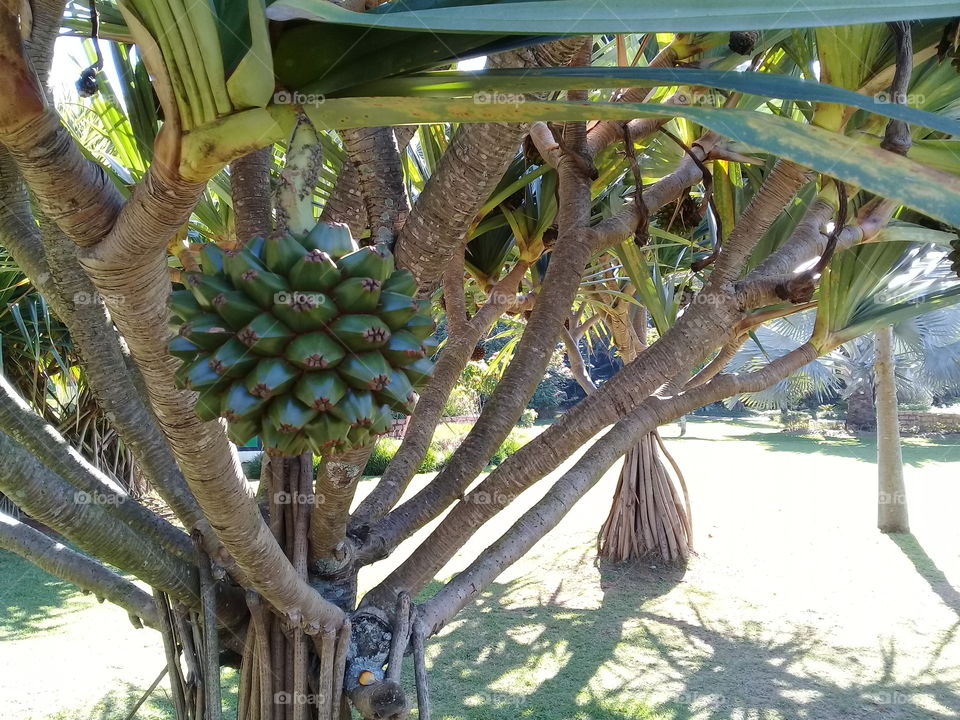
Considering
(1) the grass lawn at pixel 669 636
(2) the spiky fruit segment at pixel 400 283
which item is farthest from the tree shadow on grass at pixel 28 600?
(2) the spiky fruit segment at pixel 400 283

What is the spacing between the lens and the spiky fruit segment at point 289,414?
0.78 meters

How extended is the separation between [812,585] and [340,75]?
5.45 meters

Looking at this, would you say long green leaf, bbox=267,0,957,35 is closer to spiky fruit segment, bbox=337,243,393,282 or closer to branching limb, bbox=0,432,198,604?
spiky fruit segment, bbox=337,243,393,282

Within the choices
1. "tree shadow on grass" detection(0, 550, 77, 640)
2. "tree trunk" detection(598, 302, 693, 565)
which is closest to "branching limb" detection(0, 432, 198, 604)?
"tree shadow on grass" detection(0, 550, 77, 640)

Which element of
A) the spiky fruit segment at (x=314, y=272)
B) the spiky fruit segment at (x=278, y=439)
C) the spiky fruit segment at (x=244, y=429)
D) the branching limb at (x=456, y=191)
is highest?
the branching limb at (x=456, y=191)

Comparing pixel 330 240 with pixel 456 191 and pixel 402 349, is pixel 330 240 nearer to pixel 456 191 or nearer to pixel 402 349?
pixel 402 349

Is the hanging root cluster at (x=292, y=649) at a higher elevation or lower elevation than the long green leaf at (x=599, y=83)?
lower

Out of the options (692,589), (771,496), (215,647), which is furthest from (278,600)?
(771,496)

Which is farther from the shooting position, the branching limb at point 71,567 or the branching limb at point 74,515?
the branching limb at point 71,567

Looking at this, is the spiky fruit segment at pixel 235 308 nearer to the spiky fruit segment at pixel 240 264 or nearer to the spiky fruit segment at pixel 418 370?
the spiky fruit segment at pixel 240 264

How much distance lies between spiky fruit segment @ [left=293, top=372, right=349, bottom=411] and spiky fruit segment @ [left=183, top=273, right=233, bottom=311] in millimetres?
127

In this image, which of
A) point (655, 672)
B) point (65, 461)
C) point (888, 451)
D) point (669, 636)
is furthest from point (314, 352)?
point (888, 451)

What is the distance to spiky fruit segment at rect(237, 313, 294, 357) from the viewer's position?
75 centimetres

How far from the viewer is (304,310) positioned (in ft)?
2.50
